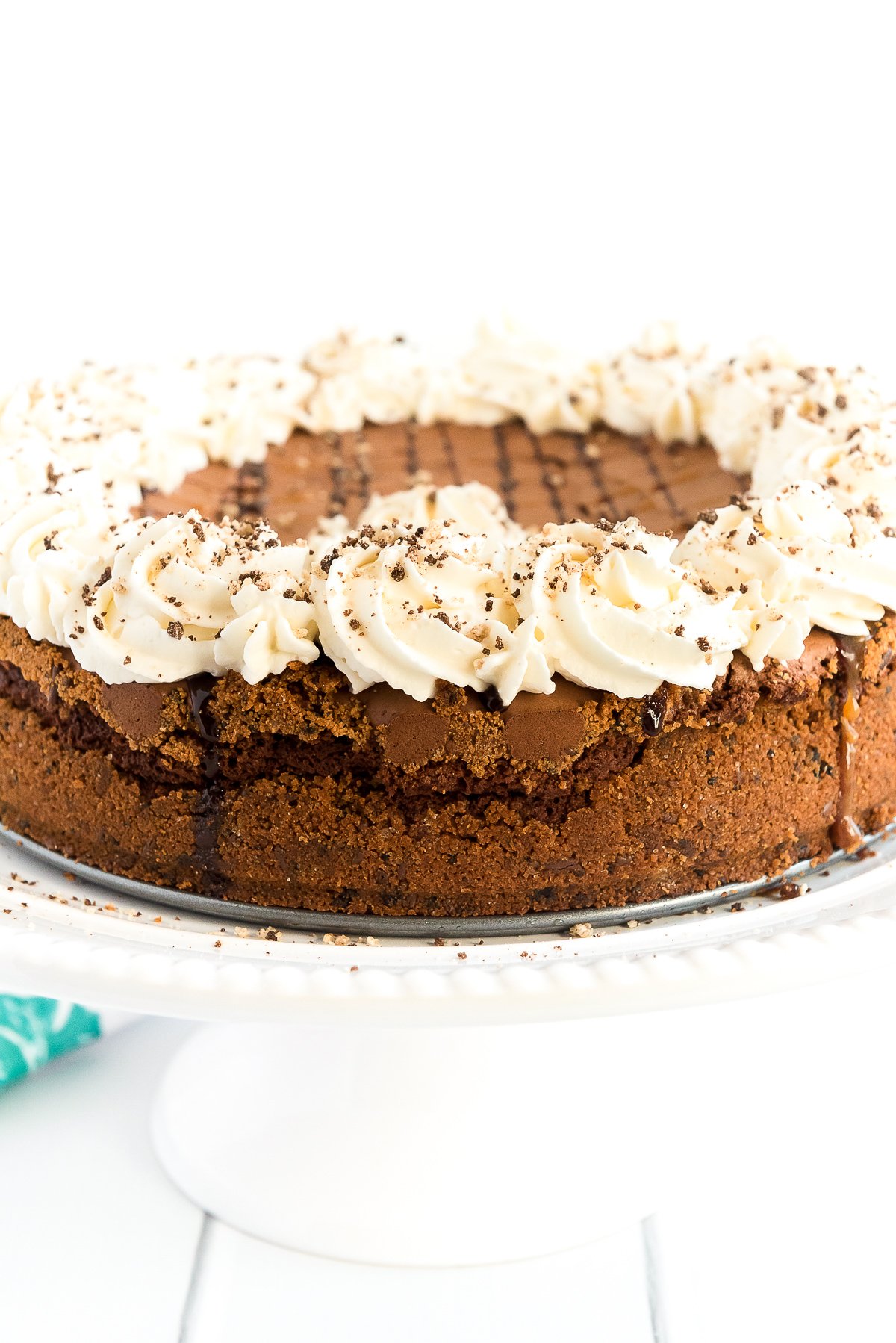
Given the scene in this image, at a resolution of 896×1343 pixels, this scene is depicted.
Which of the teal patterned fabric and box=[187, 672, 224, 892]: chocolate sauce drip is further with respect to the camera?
the teal patterned fabric

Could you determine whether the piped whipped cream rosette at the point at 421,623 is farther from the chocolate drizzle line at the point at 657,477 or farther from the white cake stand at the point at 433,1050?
the chocolate drizzle line at the point at 657,477

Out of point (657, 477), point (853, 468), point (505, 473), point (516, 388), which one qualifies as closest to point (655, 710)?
point (853, 468)

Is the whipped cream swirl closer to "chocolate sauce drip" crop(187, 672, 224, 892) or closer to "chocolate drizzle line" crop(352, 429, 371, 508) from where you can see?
"chocolate drizzle line" crop(352, 429, 371, 508)

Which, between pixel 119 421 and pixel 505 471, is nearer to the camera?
pixel 119 421

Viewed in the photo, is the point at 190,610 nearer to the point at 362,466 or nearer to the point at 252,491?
the point at 252,491

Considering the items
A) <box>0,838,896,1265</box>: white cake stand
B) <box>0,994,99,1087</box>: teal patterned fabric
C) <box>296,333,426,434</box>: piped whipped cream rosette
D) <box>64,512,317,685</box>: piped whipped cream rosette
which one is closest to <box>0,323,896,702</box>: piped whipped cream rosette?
<box>64,512,317,685</box>: piped whipped cream rosette
